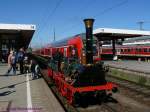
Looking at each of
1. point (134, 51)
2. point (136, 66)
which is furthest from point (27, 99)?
point (134, 51)

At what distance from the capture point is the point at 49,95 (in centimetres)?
1520

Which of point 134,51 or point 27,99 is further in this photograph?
point 134,51

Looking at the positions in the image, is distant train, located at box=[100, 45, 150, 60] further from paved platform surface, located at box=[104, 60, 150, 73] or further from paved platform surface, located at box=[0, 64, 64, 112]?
paved platform surface, located at box=[0, 64, 64, 112]

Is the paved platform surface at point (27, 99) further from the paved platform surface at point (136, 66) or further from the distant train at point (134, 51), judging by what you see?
the distant train at point (134, 51)

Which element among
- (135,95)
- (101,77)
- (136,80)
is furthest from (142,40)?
(101,77)

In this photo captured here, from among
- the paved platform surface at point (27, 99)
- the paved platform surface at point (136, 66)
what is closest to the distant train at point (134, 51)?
the paved platform surface at point (136, 66)

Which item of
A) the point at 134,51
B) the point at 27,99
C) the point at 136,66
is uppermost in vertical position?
the point at 134,51

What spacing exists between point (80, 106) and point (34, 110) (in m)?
2.70

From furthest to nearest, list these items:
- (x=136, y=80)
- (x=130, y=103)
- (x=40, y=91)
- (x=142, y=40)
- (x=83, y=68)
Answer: (x=142, y=40) < (x=136, y=80) < (x=40, y=91) < (x=130, y=103) < (x=83, y=68)

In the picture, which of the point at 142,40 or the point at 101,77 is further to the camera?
the point at 142,40

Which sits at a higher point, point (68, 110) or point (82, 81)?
point (82, 81)

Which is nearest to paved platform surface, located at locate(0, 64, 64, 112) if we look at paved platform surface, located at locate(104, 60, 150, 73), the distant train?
paved platform surface, located at locate(104, 60, 150, 73)

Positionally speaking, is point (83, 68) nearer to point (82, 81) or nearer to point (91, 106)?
point (82, 81)

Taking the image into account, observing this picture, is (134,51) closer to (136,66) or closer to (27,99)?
(136,66)
